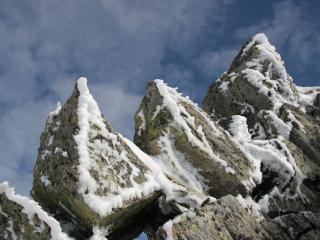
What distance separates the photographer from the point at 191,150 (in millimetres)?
28469

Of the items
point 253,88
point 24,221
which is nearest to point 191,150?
point 24,221

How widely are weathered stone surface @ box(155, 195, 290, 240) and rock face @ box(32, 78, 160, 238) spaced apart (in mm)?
2527

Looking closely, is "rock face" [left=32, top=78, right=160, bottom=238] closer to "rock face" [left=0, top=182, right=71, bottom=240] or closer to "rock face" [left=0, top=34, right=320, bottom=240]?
"rock face" [left=0, top=34, right=320, bottom=240]

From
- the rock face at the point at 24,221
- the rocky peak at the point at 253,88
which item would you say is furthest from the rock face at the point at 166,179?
the rocky peak at the point at 253,88

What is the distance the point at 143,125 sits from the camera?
104 feet

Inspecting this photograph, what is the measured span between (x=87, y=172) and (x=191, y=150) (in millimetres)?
8023

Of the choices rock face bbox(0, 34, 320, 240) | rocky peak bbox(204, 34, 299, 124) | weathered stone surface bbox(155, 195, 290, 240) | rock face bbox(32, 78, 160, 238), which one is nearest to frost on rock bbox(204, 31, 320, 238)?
rocky peak bbox(204, 34, 299, 124)

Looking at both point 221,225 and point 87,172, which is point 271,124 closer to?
point 221,225

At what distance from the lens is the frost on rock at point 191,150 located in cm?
2828

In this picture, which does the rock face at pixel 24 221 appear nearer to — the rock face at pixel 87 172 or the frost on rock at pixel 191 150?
the rock face at pixel 87 172

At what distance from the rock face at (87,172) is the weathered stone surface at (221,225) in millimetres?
2527

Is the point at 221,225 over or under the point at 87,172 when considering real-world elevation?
under

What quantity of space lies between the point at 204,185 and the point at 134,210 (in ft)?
20.0

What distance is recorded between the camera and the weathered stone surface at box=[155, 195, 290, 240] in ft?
70.4
